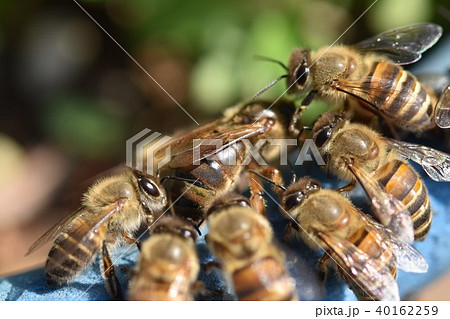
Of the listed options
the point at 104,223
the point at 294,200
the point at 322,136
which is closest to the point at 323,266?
the point at 294,200

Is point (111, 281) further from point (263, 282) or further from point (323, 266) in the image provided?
point (323, 266)

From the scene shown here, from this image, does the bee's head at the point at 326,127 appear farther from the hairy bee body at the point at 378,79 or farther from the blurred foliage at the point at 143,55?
the blurred foliage at the point at 143,55

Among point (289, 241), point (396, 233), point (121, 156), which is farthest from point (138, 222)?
point (121, 156)

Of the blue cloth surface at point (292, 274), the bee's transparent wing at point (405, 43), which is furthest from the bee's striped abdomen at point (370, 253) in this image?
the bee's transparent wing at point (405, 43)

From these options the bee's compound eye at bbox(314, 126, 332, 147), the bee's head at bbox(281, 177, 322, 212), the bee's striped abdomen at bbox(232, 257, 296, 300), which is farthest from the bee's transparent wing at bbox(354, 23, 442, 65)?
the bee's striped abdomen at bbox(232, 257, 296, 300)

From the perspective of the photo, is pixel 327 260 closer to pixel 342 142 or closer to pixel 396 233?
pixel 396 233

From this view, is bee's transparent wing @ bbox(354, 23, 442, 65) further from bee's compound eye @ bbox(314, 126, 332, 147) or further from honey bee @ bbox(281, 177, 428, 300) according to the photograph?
honey bee @ bbox(281, 177, 428, 300)
